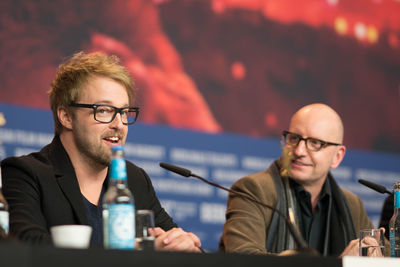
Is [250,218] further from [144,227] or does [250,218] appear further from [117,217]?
[117,217]

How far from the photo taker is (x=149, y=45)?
13.1 ft

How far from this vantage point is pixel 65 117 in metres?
2.84

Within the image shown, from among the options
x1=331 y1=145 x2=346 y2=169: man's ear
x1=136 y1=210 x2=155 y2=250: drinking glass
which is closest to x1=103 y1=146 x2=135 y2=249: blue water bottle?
x1=136 y1=210 x2=155 y2=250: drinking glass

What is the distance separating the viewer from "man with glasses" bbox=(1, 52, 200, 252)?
98.3 inches

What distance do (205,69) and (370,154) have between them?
1.60 m

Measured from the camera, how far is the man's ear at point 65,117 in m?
2.81

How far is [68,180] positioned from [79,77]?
50 centimetres

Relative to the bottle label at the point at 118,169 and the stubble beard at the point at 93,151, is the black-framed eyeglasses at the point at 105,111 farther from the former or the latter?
the bottle label at the point at 118,169

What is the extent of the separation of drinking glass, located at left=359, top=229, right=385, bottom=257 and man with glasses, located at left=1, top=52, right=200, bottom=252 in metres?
0.79

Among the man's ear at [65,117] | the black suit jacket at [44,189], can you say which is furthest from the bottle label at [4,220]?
the man's ear at [65,117]

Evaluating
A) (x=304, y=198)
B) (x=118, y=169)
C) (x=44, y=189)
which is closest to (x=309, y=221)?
(x=304, y=198)

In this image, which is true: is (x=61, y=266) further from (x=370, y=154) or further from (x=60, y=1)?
(x=370, y=154)

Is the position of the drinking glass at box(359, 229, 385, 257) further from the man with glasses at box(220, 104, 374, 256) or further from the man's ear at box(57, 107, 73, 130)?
the man's ear at box(57, 107, 73, 130)

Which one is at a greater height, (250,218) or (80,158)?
(80,158)
